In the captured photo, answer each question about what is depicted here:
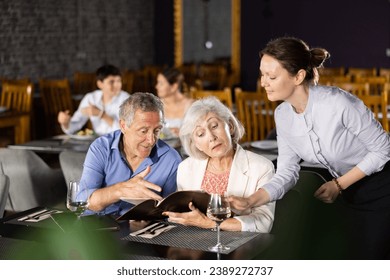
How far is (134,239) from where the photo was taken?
96.1 inches

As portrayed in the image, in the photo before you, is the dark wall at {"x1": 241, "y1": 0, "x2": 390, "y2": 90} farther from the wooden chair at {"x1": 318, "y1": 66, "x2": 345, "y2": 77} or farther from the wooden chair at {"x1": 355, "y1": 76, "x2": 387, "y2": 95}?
the wooden chair at {"x1": 355, "y1": 76, "x2": 387, "y2": 95}

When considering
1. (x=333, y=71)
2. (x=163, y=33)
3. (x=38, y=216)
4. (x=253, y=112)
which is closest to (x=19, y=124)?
(x=253, y=112)

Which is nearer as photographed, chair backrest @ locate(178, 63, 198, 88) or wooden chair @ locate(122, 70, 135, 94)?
wooden chair @ locate(122, 70, 135, 94)

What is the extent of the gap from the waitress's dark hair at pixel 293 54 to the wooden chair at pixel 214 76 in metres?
7.01

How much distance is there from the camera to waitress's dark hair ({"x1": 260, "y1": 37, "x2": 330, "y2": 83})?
2768 millimetres

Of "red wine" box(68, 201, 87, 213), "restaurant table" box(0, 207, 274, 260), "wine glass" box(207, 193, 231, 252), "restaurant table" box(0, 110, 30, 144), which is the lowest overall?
"restaurant table" box(0, 110, 30, 144)

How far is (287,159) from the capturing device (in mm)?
2988

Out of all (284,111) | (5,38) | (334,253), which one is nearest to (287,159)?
(284,111)

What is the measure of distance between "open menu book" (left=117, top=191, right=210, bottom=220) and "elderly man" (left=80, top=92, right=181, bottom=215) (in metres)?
0.33

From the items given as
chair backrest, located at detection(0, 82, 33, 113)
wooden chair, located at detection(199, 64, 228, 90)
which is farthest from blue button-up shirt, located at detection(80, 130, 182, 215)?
wooden chair, located at detection(199, 64, 228, 90)

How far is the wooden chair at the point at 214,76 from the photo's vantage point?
10.1 m

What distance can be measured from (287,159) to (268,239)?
634 millimetres
